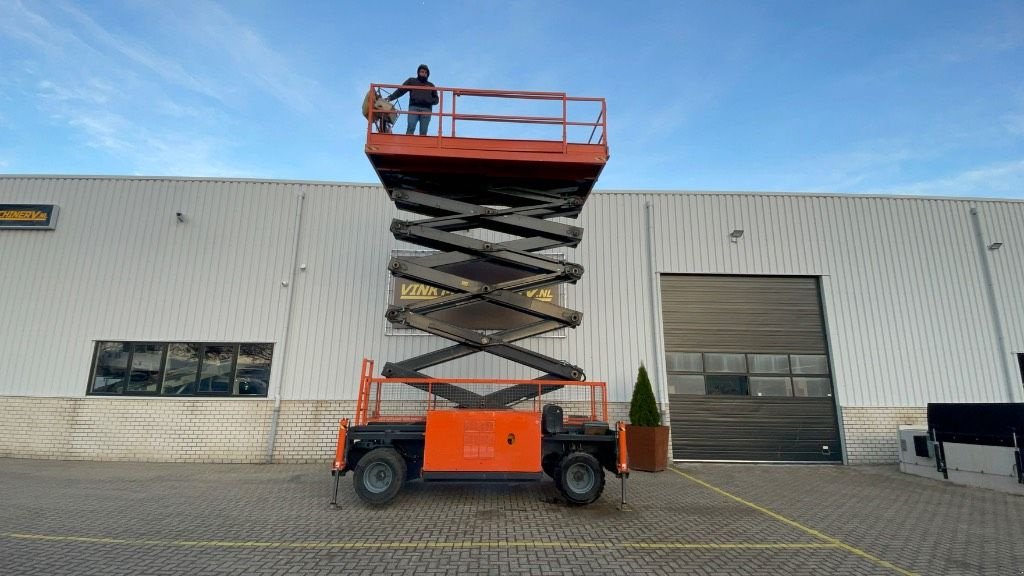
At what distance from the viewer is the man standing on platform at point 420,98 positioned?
7820 millimetres

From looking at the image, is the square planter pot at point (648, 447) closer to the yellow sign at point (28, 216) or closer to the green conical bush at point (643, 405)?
the green conical bush at point (643, 405)

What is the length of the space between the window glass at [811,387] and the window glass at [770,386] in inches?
7.2

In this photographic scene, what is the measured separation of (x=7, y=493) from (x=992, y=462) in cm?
1757

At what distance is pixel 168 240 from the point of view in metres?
12.1

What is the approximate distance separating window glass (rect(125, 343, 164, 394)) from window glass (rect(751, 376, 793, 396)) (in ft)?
48.6

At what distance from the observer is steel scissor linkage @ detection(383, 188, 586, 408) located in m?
7.68

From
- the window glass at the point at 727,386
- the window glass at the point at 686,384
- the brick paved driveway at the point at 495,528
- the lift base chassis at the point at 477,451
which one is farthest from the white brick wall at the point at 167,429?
the window glass at the point at 727,386

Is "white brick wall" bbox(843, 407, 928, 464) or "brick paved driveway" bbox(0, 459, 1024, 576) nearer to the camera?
"brick paved driveway" bbox(0, 459, 1024, 576)

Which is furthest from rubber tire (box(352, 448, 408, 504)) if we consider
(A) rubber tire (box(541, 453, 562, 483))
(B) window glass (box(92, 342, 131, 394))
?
(B) window glass (box(92, 342, 131, 394))

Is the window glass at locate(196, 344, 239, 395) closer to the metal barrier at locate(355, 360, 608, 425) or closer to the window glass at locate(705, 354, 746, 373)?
the metal barrier at locate(355, 360, 608, 425)

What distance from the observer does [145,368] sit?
11.5 m

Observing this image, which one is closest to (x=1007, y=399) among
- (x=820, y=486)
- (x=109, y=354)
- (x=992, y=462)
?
(x=992, y=462)

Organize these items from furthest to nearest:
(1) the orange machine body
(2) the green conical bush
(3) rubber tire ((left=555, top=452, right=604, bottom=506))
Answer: (2) the green conical bush < (3) rubber tire ((left=555, top=452, right=604, bottom=506)) < (1) the orange machine body

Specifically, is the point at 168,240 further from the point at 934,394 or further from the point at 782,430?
the point at 934,394
